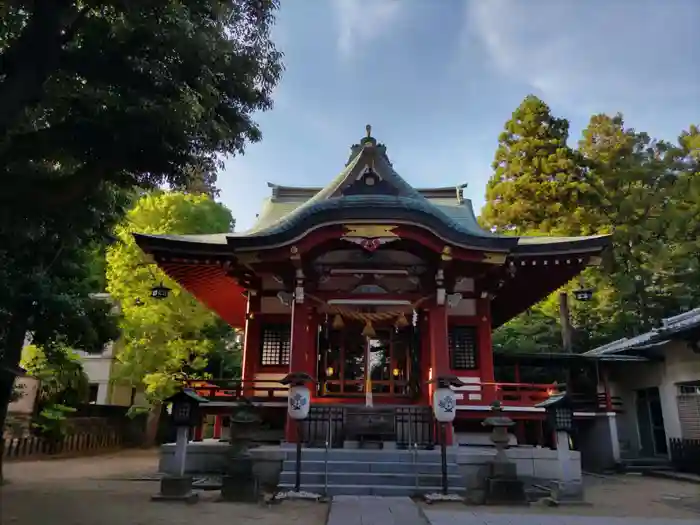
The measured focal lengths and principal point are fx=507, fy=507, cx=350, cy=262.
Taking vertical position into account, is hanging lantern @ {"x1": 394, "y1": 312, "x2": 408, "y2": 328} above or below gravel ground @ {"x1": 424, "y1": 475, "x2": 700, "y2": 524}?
above

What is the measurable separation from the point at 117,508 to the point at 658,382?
1554 centimetres

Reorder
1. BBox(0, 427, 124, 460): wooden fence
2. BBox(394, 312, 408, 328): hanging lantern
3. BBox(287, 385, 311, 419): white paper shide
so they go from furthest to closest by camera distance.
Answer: BBox(0, 427, 124, 460): wooden fence → BBox(394, 312, 408, 328): hanging lantern → BBox(287, 385, 311, 419): white paper shide

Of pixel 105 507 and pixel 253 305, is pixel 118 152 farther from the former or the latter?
pixel 253 305

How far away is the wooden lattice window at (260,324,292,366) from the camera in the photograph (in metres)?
13.6

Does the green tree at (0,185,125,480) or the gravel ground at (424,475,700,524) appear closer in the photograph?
the gravel ground at (424,475,700,524)

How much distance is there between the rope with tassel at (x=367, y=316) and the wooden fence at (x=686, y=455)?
27.1ft

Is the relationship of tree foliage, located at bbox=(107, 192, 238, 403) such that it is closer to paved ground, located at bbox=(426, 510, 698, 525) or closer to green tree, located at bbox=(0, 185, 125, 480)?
green tree, located at bbox=(0, 185, 125, 480)

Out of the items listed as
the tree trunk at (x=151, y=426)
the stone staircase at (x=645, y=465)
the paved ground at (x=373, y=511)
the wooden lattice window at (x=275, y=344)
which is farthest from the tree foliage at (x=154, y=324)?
the stone staircase at (x=645, y=465)

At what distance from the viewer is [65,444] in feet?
57.6

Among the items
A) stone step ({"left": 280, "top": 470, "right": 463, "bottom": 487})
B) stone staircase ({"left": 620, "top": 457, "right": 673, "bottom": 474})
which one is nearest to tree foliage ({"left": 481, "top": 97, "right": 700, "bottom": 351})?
stone staircase ({"left": 620, "top": 457, "right": 673, "bottom": 474})

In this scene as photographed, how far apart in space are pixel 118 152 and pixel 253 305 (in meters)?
7.66

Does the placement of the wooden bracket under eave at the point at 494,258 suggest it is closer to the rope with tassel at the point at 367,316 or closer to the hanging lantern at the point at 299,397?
the rope with tassel at the point at 367,316

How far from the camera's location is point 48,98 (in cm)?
701

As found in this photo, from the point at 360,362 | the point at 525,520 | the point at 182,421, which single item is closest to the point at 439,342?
the point at 360,362
